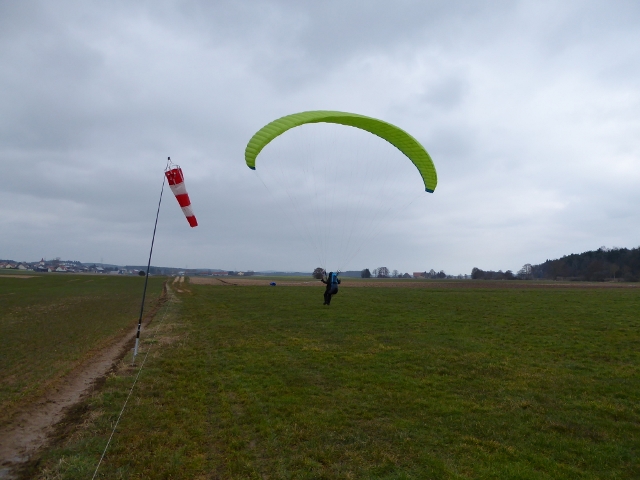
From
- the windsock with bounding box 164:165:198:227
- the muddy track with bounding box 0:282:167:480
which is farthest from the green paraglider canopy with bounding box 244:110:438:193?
the muddy track with bounding box 0:282:167:480

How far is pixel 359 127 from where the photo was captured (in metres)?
14.2

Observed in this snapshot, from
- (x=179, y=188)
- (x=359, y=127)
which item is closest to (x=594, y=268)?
(x=359, y=127)

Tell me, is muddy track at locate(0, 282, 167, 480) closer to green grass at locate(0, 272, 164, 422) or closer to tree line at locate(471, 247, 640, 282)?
green grass at locate(0, 272, 164, 422)

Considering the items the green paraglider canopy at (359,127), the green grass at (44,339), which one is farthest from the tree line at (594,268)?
the green grass at (44,339)

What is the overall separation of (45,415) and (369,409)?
19.8ft

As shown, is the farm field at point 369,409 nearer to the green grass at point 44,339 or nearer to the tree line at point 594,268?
the green grass at point 44,339

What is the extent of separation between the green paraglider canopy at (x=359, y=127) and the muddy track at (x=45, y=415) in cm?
697

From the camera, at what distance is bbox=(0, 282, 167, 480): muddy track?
5845 mm

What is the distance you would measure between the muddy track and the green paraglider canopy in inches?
274

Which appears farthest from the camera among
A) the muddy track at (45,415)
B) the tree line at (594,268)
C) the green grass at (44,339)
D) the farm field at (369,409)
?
the tree line at (594,268)

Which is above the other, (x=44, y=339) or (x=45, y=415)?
(x=44, y=339)

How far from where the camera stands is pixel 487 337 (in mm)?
15250

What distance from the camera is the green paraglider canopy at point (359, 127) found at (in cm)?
1199

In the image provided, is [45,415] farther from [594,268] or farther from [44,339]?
[594,268]
